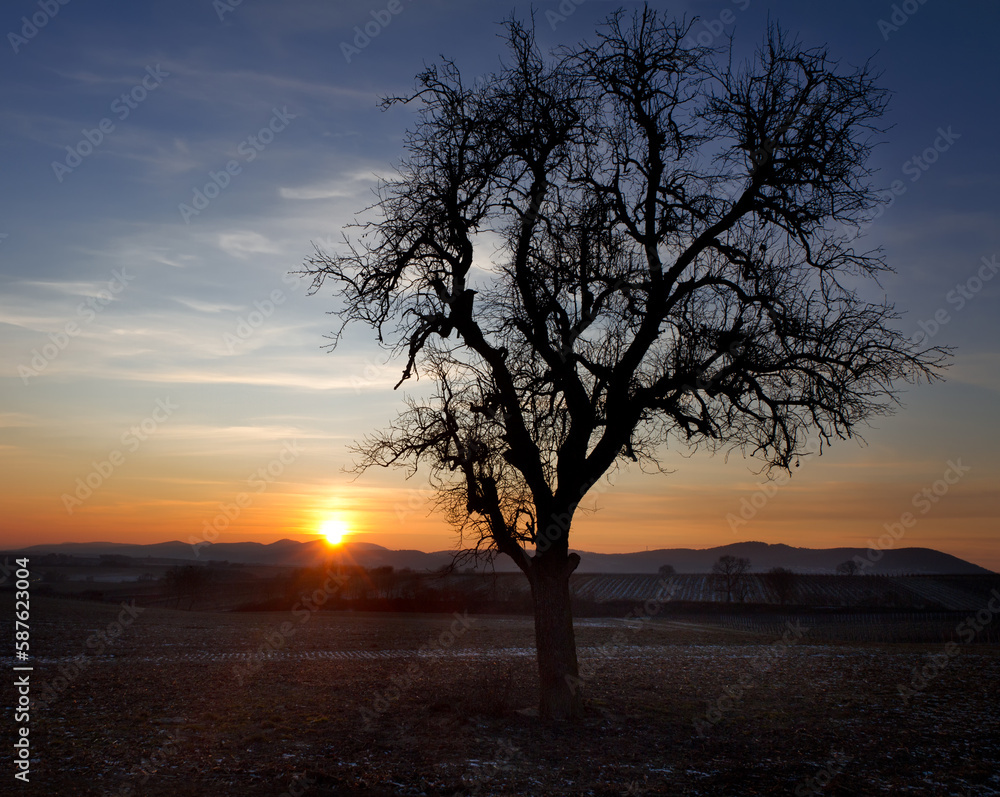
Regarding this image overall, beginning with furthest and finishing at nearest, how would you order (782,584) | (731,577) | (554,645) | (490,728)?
(731,577)
(782,584)
(554,645)
(490,728)

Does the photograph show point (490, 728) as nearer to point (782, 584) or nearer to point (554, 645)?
point (554, 645)

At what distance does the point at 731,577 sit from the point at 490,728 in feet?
348

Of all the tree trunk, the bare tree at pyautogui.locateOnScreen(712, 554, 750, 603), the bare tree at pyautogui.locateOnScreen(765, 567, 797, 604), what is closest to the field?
the tree trunk

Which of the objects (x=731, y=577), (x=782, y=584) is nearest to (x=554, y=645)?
(x=782, y=584)

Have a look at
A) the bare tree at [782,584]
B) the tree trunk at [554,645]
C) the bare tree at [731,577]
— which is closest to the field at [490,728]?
the tree trunk at [554,645]

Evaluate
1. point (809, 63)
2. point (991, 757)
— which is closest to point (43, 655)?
point (991, 757)

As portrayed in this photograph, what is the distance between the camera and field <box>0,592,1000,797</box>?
351 inches

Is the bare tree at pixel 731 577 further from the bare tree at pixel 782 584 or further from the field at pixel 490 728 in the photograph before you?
the field at pixel 490 728

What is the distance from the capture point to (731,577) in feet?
355

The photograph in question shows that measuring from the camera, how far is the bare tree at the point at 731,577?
10425cm

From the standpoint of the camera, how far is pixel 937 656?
936 inches

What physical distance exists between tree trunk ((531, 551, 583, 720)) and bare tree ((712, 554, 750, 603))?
96.8 m

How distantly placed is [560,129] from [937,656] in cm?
2342

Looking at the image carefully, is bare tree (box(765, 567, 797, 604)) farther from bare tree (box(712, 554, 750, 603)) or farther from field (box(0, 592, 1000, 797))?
field (box(0, 592, 1000, 797))
